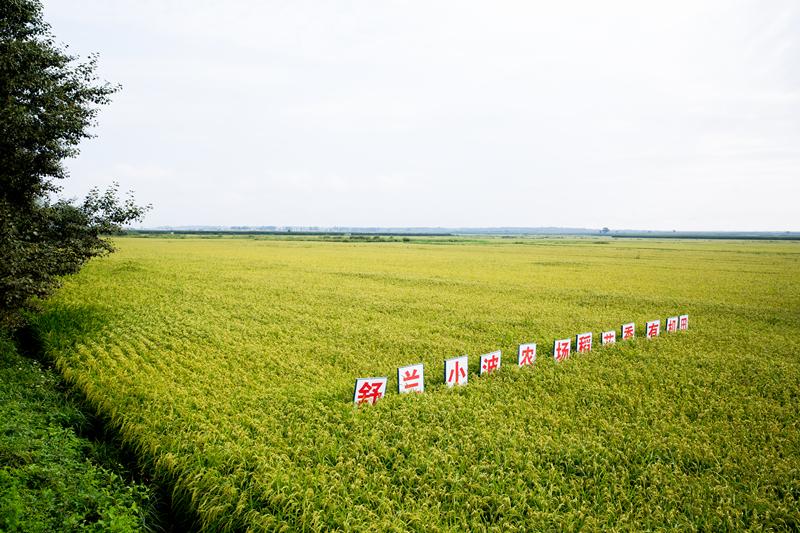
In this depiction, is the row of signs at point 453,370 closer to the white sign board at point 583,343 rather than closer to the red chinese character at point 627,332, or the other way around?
the white sign board at point 583,343

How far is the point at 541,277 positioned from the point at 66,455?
2575 cm

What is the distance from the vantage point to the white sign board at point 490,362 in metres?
8.62

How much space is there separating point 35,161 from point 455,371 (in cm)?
1053

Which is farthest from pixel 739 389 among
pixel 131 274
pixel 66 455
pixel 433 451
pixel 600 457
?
pixel 131 274

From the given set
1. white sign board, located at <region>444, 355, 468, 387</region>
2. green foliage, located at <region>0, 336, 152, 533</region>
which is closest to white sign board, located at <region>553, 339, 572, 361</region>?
white sign board, located at <region>444, 355, 468, 387</region>

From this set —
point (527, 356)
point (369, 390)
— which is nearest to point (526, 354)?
point (527, 356)

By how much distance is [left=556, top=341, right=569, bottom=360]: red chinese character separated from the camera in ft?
31.7

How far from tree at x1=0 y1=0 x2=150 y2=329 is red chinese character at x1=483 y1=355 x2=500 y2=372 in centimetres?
949

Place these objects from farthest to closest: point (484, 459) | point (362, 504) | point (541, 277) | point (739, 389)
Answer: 1. point (541, 277)
2. point (739, 389)
3. point (484, 459)
4. point (362, 504)

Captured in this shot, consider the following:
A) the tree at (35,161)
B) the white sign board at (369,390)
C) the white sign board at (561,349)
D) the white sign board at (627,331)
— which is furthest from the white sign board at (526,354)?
the tree at (35,161)

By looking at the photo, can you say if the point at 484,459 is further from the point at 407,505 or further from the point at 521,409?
the point at 521,409

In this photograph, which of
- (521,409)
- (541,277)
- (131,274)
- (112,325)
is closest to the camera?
(521,409)

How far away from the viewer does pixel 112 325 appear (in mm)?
11969

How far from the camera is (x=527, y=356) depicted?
9383mm
